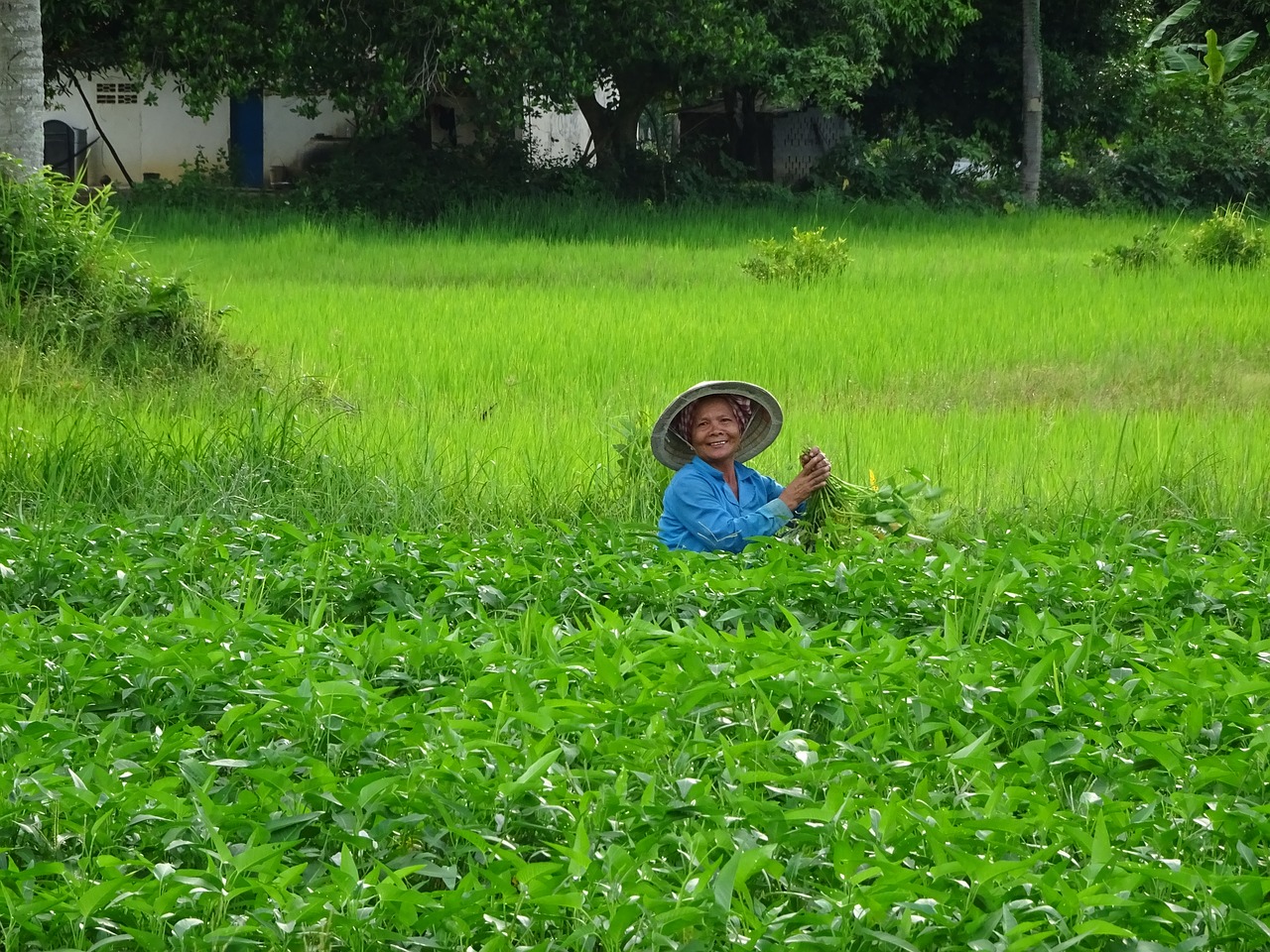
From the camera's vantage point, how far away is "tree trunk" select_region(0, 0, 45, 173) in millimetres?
9320

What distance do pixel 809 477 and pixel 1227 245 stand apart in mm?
10809

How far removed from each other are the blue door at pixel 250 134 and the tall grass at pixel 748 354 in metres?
5.76

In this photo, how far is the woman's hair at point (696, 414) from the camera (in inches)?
219

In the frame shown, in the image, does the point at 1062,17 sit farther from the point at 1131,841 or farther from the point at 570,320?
the point at 1131,841

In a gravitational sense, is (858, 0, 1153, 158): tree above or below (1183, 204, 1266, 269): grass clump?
above

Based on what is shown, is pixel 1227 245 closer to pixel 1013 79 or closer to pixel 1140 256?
pixel 1140 256

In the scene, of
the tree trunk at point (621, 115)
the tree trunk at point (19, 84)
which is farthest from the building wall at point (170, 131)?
the tree trunk at point (19, 84)

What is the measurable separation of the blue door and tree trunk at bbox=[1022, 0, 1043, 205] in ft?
34.1

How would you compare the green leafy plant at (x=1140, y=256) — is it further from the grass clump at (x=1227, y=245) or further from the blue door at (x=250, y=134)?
the blue door at (x=250, y=134)

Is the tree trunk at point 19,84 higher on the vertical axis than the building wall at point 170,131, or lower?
lower

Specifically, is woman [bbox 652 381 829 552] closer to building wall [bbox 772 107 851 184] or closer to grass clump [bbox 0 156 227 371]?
grass clump [bbox 0 156 227 371]

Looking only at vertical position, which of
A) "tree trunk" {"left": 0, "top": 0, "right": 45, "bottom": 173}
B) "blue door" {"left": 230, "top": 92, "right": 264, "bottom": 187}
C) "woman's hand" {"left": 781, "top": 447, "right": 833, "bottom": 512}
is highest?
"blue door" {"left": 230, "top": 92, "right": 264, "bottom": 187}

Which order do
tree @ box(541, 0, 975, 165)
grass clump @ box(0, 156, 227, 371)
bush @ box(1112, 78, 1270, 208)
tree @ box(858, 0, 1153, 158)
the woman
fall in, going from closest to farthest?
the woman → grass clump @ box(0, 156, 227, 371) → tree @ box(541, 0, 975, 165) → tree @ box(858, 0, 1153, 158) → bush @ box(1112, 78, 1270, 208)

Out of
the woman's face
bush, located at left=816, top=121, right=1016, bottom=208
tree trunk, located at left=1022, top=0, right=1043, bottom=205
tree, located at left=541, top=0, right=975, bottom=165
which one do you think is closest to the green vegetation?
the woman's face
